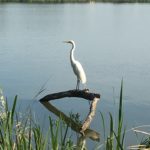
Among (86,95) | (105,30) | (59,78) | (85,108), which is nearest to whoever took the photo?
(86,95)

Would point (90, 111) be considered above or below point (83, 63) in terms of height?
above

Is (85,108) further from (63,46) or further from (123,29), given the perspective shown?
(123,29)

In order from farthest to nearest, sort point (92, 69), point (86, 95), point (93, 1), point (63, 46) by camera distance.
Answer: point (93, 1) → point (63, 46) → point (92, 69) → point (86, 95)

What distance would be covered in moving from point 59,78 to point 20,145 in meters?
8.98

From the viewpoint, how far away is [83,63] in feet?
42.8

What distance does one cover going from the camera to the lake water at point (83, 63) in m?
9.24

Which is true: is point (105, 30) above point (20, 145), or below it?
below

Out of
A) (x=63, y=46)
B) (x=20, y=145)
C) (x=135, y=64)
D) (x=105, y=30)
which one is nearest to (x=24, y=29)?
(x=105, y=30)

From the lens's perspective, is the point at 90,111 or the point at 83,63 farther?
the point at 83,63

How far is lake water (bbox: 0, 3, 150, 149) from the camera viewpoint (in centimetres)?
924

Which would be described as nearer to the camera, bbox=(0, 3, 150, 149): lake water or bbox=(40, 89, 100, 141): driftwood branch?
bbox=(40, 89, 100, 141): driftwood branch

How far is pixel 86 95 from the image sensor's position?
8.14 meters

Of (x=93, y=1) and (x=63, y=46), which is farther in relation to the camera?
(x=93, y=1)

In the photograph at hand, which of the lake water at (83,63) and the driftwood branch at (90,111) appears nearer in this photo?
the driftwood branch at (90,111)
